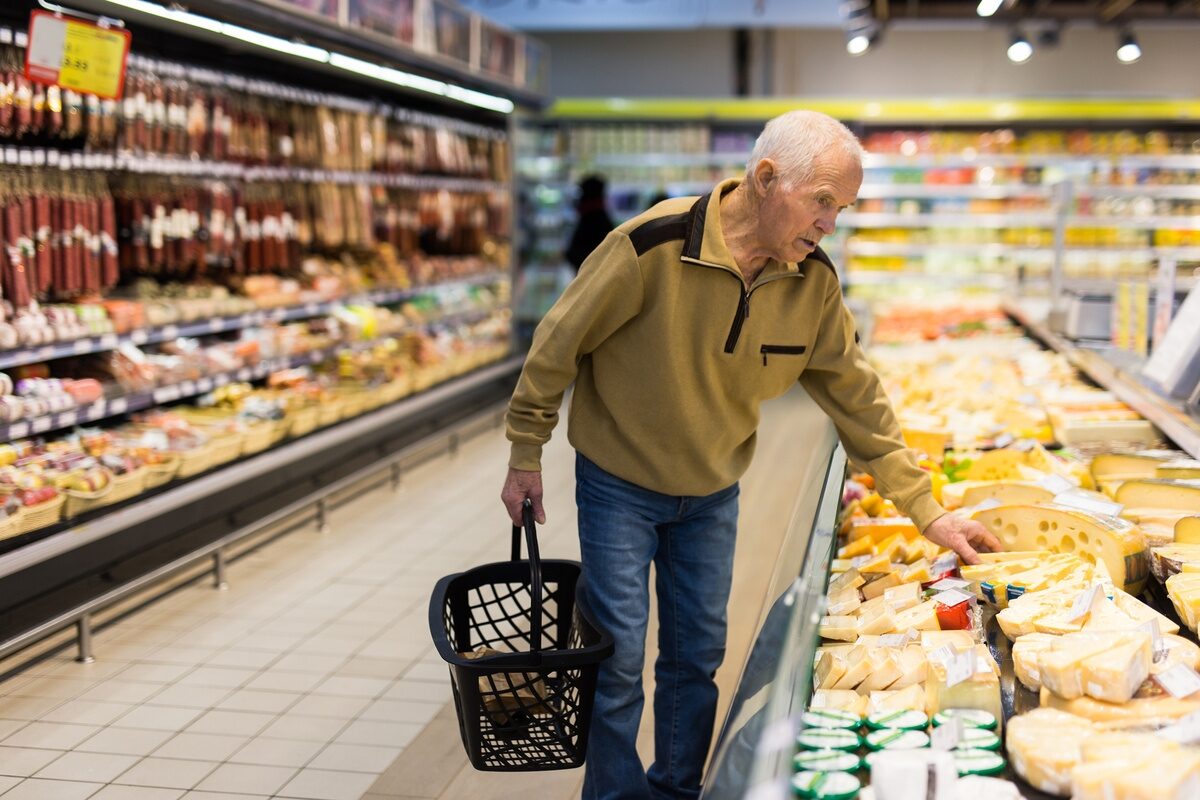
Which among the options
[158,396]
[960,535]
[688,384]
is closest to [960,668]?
[960,535]

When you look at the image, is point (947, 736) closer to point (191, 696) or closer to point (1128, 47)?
point (191, 696)

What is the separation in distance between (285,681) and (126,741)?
1.99ft

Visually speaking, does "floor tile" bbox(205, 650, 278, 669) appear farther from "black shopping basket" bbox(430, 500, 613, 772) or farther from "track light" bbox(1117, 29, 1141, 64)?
"track light" bbox(1117, 29, 1141, 64)

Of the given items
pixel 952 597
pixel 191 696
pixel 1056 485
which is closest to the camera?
pixel 952 597

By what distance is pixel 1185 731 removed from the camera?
1607 millimetres

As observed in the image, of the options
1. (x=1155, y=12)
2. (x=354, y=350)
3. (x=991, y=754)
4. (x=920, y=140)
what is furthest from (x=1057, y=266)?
(x=920, y=140)

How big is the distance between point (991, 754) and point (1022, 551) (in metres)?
0.96

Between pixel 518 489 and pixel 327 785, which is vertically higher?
pixel 518 489

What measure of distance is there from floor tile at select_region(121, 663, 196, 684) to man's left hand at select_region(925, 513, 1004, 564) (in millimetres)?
2738

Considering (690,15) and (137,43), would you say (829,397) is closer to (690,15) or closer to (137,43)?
(137,43)

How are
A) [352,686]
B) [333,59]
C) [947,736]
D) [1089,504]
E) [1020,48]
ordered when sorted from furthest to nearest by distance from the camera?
1. [1020,48]
2. [333,59]
3. [352,686]
4. [1089,504]
5. [947,736]

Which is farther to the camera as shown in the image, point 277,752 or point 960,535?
point 277,752


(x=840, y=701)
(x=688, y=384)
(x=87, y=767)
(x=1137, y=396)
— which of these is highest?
(x=688, y=384)

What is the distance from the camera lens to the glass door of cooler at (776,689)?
1.40 m
